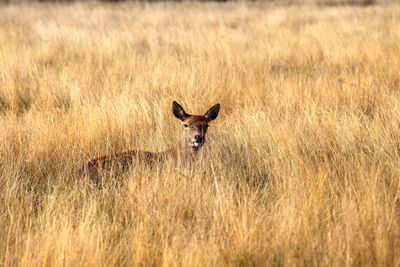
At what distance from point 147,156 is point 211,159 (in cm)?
53

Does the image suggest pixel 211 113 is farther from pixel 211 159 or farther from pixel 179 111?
pixel 211 159

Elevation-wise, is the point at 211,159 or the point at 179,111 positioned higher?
the point at 179,111

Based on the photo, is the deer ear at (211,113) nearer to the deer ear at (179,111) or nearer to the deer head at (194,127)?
the deer head at (194,127)

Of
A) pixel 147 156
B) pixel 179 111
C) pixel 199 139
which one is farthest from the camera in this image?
pixel 179 111

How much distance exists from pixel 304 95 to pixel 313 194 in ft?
9.96

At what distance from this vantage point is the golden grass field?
277 cm

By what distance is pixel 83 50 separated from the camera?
965cm

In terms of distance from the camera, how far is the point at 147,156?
4.16 m

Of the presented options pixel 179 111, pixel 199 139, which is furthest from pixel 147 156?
pixel 179 111

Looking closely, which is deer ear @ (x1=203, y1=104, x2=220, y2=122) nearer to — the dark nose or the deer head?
the deer head

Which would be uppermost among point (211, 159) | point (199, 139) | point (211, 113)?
point (211, 113)

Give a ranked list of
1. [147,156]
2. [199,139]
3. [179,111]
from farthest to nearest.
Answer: [179,111], [199,139], [147,156]

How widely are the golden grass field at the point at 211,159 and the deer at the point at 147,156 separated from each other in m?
0.11

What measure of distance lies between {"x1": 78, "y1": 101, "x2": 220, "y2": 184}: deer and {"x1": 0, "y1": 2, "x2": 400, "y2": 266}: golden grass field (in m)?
0.11
